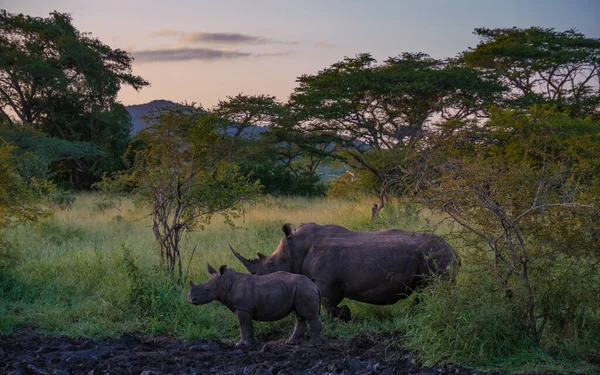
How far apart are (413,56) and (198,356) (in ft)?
92.8

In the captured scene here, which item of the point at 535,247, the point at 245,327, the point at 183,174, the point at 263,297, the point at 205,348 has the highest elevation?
the point at 183,174

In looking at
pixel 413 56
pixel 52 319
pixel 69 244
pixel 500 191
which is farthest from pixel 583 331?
pixel 413 56

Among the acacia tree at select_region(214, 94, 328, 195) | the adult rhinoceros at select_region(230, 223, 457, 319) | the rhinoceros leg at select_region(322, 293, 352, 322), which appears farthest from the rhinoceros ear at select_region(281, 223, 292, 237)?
the acacia tree at select_region(214, 94, 328, 195)

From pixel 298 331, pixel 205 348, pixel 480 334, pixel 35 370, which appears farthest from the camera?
pixel 298 331

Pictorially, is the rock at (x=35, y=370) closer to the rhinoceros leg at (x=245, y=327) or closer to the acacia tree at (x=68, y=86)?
the rhinoceros leg at (x=245, y=327)

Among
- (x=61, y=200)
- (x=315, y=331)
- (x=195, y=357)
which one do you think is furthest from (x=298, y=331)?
(x=61, y=200)

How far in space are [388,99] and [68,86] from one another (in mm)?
13809

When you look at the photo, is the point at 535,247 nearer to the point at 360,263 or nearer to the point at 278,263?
the point at 360,263

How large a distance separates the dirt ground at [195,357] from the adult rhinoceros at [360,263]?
69 cm

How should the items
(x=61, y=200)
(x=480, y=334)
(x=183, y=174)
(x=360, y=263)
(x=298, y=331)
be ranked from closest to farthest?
(x=480, y=334), (x=298, y=331), (x=360, y=263), (x=183, y=174), (x=61, y=200)

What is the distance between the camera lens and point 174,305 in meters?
7.99

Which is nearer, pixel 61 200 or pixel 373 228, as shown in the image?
pixel 373 228

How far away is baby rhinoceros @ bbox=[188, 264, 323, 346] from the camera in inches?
263

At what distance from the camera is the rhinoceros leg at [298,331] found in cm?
679
